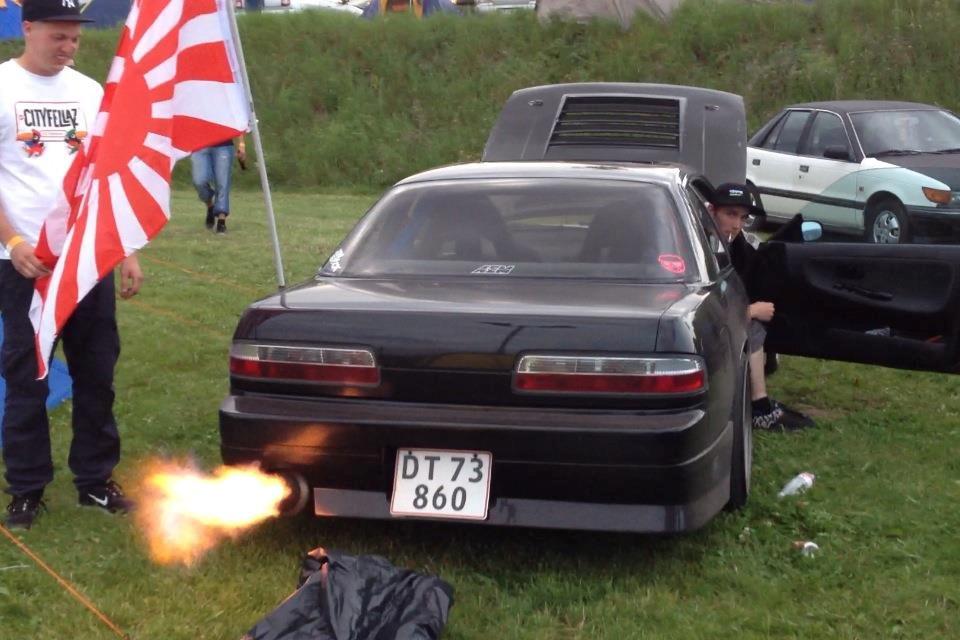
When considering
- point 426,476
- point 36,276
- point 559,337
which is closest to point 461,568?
point 426,476

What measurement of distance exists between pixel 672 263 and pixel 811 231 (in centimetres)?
135

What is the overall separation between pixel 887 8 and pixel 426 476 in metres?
18.7

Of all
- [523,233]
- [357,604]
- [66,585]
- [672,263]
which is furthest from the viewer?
[523,233]

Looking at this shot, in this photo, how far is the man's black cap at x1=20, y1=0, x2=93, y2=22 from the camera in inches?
172

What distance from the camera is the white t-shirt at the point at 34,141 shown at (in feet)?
14.5

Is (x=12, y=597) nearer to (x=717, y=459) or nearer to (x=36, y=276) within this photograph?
(x=36, y=276)

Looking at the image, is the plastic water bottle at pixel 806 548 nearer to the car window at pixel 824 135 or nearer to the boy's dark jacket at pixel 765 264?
the boy's dark jacket at pixel 765 264

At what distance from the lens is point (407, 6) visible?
1059 inches

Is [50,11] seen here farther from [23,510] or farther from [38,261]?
[23,510]

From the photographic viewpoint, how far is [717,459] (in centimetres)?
414

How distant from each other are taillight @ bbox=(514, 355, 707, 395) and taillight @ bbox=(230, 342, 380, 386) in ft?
1.58

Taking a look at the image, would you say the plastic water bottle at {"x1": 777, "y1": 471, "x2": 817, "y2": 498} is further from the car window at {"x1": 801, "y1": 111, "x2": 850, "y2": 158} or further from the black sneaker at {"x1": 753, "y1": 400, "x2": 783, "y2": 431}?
the car window at {"x1": 801, "y1": 111, "x2": 850, "y2": 158}

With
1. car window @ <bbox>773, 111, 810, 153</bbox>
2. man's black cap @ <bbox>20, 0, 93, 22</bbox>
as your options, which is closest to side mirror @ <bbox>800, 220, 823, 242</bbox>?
man's black cap @ <bbox>20, 0, 93, 22</bbox>

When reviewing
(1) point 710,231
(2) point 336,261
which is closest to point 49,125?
(2) point 336,261
